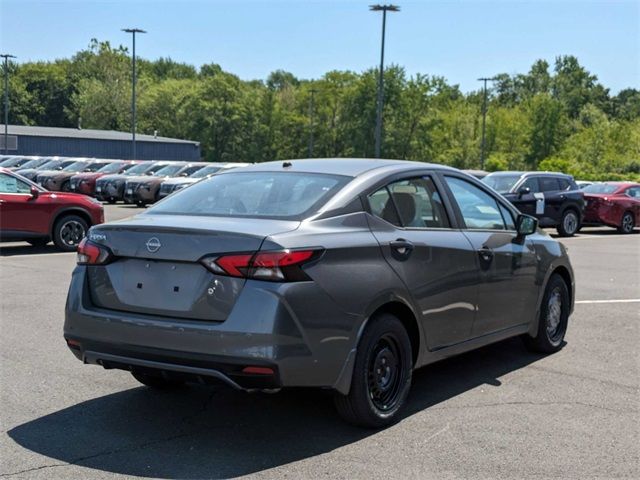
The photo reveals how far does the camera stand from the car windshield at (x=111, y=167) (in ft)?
117

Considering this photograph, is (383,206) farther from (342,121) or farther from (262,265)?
(342,121)

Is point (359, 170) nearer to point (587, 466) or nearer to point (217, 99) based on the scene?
point (587, 466)

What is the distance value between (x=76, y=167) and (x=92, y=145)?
33.1 meters

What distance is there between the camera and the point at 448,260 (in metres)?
5.70

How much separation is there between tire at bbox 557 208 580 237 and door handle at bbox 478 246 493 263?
16.1 meters

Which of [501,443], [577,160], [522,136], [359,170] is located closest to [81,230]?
[359,170]

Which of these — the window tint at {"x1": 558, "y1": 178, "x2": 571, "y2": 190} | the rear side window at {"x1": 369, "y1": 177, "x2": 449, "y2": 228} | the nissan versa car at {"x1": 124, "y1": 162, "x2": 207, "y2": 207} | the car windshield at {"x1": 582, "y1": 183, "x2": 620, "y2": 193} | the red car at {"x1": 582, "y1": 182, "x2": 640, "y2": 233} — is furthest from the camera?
the nissan versa car at {"x1": 124, "y1": 162, "x2": 207, "y2": 207}

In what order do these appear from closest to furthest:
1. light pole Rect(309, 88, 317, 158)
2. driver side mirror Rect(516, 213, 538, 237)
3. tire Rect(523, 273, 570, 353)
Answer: driver side mirror Rect(516, 213, 538, 237) → tire Rect(523, 273, 570, 353) → light pole Rect(309, 88, 317, 158)

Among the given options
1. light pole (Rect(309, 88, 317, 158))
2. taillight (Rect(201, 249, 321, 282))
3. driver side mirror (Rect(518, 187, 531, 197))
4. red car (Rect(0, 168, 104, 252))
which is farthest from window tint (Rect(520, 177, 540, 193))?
light pole (Rect(309, 88, 317, 158))

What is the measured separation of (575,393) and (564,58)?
554ft

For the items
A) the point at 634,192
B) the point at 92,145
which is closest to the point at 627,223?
the point at 634,192

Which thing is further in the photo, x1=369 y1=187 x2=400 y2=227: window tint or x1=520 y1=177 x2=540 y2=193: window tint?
x1=520 y1=177 x2=540 y2=193: window tint

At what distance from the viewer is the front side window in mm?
6195

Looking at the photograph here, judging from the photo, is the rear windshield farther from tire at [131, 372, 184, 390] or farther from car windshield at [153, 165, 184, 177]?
car windshield at [153, 165, 184, 177]
